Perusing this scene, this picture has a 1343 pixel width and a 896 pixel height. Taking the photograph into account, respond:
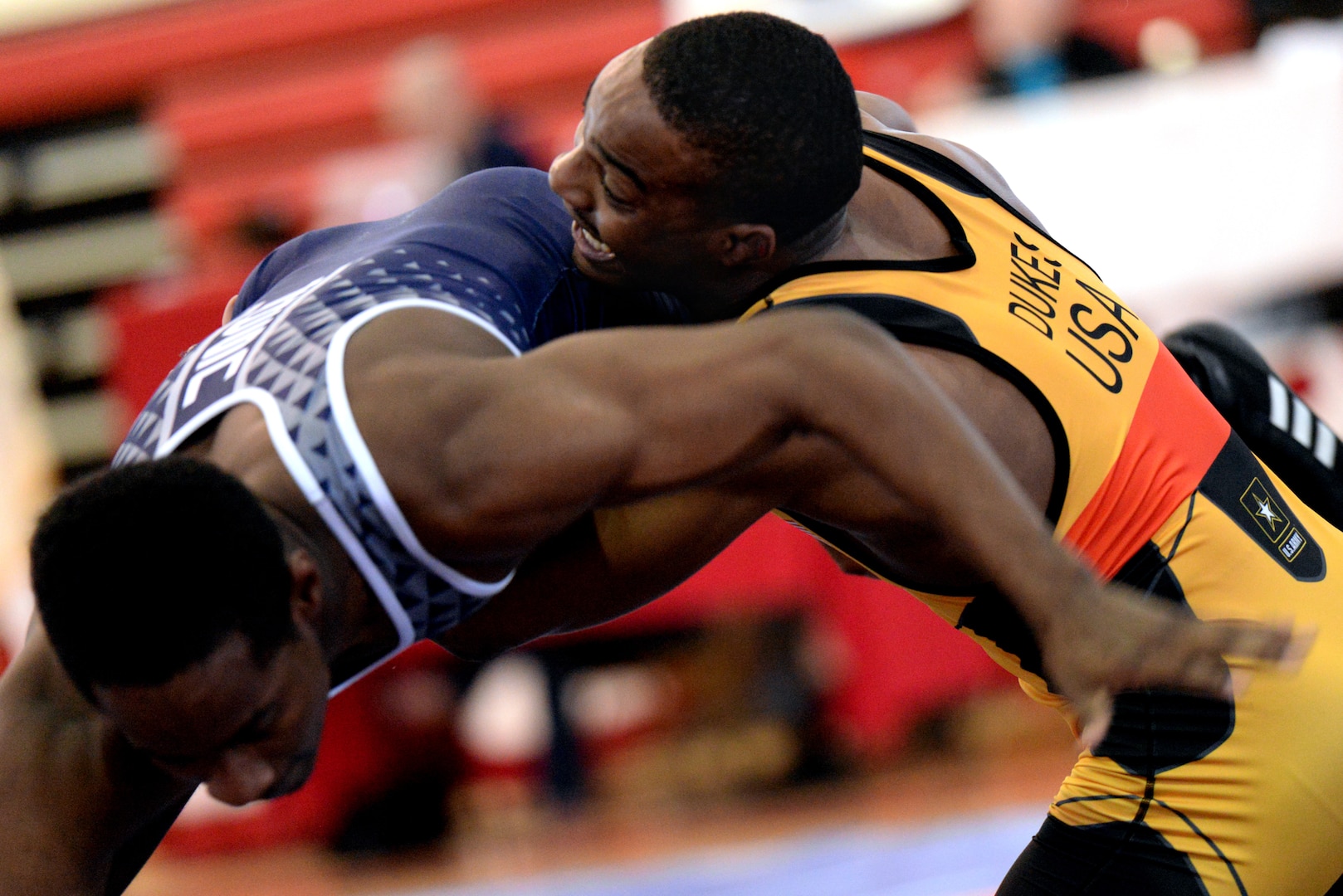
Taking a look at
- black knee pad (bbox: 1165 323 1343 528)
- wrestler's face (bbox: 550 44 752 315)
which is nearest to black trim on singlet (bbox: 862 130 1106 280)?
wrestler's face (bbox: 550 44 752 315)

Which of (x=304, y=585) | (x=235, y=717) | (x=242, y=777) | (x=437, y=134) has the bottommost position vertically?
(x=437, y=134)

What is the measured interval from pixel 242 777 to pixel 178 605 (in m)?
0.26

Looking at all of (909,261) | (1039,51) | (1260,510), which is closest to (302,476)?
(909,261)

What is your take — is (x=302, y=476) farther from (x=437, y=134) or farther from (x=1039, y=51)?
(x=1039, y=51)

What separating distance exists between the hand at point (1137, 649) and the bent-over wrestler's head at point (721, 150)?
0.70 metres

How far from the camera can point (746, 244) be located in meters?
1.99

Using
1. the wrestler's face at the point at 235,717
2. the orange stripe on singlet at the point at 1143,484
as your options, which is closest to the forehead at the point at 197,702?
the wrestler's face at the point at 235,717

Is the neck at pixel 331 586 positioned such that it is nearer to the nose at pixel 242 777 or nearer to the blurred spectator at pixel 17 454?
Result: the nose at pixel 242 777

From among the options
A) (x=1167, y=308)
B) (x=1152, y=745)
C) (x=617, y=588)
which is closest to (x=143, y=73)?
(x=1167, y=308)

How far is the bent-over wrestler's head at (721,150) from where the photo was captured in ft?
6.11

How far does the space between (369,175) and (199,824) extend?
2981 millimetres

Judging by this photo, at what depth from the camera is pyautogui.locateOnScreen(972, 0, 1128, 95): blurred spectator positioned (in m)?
4.80

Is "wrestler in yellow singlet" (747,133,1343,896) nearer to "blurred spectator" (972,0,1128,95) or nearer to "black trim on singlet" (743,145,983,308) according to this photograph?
"black trim on singlet" (743,145,983,308)

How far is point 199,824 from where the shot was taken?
5.23 meters
